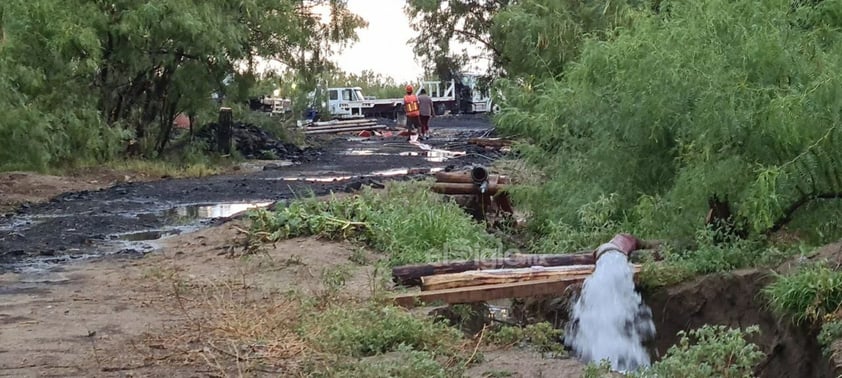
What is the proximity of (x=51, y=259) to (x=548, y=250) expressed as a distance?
5384mm

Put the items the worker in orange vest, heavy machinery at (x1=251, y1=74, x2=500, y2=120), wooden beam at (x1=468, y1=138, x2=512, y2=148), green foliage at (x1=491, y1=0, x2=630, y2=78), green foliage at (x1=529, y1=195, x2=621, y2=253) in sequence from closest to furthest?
green foliage at (x1=529, y1=195, x2=621, y2=253) → green foliage at (x1=491, y1=0, x2=630, y2=78) → wooden beam at (x1=468, y1=138, x2=512, y2=148) → the worker in orange vest → heavy machinery at (x1=251, y1=74, x2=500, y2=120)

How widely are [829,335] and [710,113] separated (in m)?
2.79

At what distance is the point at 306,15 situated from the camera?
2941 cm

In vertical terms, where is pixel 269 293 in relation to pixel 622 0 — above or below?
below

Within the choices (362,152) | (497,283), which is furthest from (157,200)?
(362,152)

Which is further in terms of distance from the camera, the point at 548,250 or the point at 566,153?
the point at 566,153

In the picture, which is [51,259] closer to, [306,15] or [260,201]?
[260,201]

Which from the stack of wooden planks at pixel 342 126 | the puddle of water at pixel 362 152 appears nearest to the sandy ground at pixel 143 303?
the puddle of water at pixel 362 152

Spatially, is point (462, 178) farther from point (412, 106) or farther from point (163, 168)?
point (412, 106)

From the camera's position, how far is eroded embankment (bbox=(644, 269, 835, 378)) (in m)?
6.74

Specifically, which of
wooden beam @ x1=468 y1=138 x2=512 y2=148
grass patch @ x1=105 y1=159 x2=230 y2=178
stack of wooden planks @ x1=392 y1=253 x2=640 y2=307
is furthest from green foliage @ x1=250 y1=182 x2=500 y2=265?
wooden beam @ x1=468 y1=138 x2=512 y2=148

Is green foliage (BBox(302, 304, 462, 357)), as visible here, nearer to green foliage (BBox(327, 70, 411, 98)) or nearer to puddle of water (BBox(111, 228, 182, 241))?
puddle of water (BBox(111, 228, 182, 241))

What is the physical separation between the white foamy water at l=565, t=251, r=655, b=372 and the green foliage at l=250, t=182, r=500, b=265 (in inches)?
76.1

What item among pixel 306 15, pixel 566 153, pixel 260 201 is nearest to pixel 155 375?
pixel 566 153
